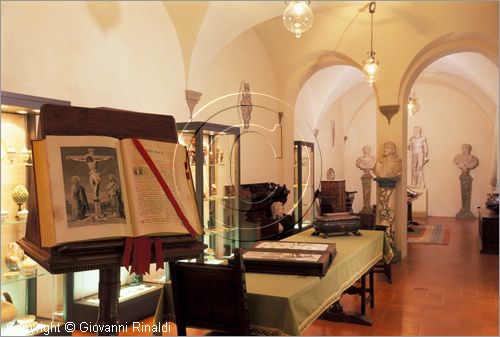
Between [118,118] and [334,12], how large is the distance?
22.0 ft

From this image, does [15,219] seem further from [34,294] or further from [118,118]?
[118,118]

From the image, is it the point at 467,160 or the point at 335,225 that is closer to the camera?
the point at 335,225

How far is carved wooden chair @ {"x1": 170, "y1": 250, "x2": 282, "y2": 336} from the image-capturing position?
7.94 feet

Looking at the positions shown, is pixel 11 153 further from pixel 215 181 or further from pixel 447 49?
pixel 447 49

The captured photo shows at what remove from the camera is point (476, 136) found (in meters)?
15.5

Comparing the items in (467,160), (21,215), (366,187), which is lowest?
(366,187)

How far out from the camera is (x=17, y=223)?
12.8 feet

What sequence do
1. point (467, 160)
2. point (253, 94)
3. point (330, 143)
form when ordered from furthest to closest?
point (467, 160) → point (330, 143) → point (253, 94)

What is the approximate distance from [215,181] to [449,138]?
12.5 m

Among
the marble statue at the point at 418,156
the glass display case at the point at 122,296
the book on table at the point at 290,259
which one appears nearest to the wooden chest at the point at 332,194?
the glass display case at the point at 122,296

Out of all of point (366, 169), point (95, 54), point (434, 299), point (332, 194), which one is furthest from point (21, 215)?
point (366, 169)

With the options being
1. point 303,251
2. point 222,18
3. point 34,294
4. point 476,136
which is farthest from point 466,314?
point 476,136

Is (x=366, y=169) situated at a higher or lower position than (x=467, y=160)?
lower

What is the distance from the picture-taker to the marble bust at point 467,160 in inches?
609
